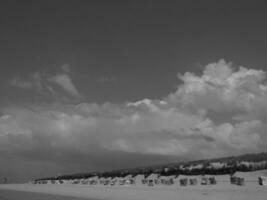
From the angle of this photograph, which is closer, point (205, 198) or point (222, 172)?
point (205, 198)

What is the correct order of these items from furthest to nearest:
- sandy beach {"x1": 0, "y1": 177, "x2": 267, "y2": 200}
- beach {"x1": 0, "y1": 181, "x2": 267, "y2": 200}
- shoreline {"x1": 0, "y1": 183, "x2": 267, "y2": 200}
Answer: beach {"x1": 0, "y1": 181, "x2": 267, "y2": 200} → sandy beach {"x1": 0, "y1": 177, "x2": 267, "y2": 200} → shoreline {"x1": 0, "y1": 183, "x2": 267, "y2": 200}

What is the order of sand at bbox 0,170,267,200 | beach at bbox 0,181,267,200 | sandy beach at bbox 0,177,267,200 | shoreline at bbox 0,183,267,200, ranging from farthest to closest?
beach at bbox 0,181,267,200
sandy beach at bbox 0,177,267,200
sand at bbox 0,170,267,200
shoreline at bbox 0,183,267,200

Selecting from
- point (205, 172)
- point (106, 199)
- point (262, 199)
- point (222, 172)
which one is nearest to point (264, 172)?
point (222, 172)

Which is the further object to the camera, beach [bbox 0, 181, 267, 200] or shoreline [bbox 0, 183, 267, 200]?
beach [bbox 0, 181, 267, 200]

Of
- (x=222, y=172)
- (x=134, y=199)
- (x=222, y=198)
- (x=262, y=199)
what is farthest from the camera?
(x=222, y=172)

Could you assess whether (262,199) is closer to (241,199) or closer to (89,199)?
(241,199)

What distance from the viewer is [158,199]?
140 feet

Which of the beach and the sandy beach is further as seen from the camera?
the beach

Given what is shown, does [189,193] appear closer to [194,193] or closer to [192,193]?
[192,193]

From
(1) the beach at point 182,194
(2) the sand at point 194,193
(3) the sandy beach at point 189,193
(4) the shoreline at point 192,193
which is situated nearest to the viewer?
(4) the shoreline at point 192,193

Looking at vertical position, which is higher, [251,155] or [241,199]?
[251,155]

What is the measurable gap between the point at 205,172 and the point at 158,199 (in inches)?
2098

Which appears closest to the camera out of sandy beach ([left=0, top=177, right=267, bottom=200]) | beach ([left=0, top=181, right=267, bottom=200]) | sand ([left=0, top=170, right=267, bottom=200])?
sand ([left=0, top=170, right=267, bottom=200])

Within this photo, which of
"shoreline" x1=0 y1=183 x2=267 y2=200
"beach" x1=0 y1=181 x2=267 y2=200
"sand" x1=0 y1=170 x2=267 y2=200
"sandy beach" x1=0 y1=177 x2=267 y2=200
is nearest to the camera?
"shoreline" x1=0 y1=183 x2=267 y2=200
